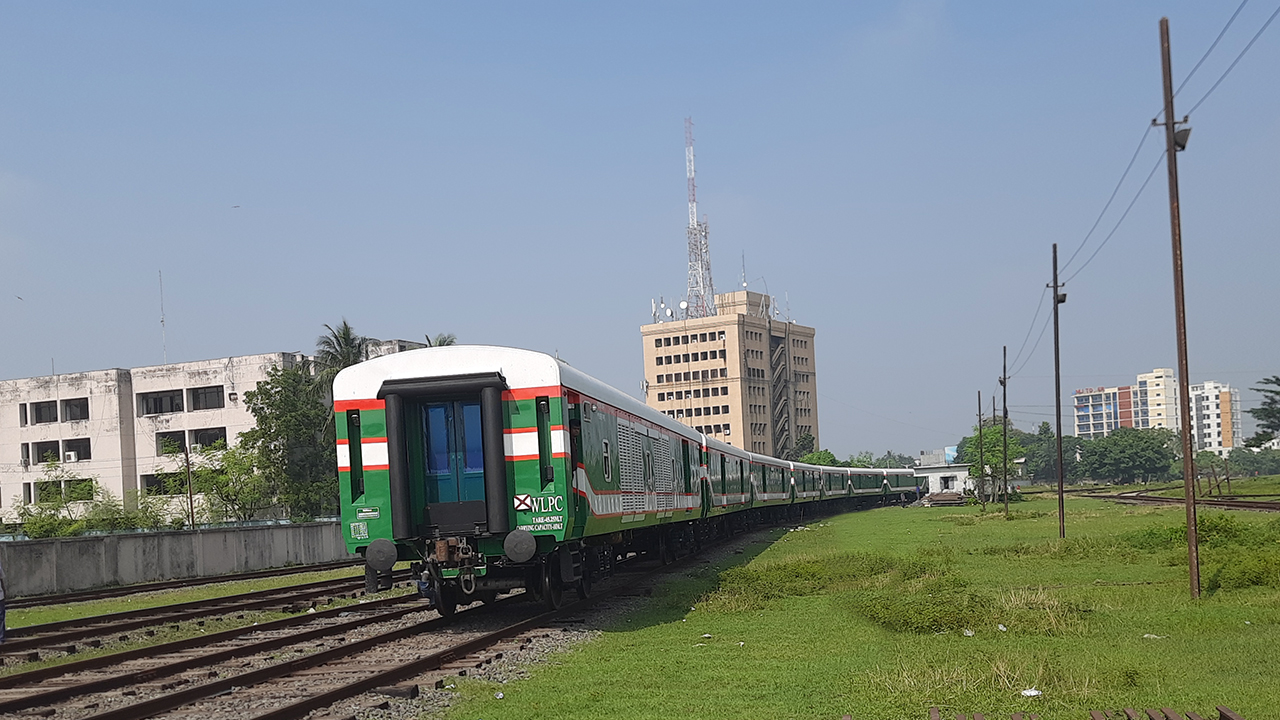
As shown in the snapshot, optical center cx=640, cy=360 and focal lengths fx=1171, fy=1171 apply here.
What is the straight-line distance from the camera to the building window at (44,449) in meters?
77.6

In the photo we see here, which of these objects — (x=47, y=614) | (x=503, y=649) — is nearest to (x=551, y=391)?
(x=503, y=649)

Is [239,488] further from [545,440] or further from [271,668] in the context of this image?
[271,668]

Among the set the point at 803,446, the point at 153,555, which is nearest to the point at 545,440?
the point at 153,555

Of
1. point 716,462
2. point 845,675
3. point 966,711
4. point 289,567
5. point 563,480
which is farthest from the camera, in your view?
point 289,567

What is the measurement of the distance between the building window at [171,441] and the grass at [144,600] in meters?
44.3

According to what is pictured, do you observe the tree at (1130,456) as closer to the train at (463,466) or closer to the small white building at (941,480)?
the small white building at (941,480)

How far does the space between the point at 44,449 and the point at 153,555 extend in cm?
5195

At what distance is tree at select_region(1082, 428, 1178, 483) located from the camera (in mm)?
180500

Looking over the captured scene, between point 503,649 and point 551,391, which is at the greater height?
point 551,391

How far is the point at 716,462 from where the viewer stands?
35656 millimetres

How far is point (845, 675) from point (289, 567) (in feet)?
100

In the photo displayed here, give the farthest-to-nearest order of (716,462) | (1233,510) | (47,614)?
(1233,510)
(716,462)
(47,614)

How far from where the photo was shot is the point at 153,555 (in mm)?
33125

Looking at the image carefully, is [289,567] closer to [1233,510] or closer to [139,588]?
[139,588]
